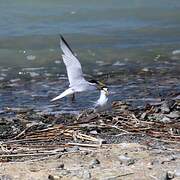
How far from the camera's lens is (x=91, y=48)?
1186 cm

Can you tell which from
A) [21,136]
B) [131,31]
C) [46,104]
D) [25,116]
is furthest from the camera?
[131,31]

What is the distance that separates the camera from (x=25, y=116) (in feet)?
23.2

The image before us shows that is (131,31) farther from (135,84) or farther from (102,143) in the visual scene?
(102,143)

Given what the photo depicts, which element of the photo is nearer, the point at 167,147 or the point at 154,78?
the point at 167,147

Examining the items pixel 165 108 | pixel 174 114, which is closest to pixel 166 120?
Answer: pixel 174 114

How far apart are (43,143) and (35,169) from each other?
29.9 inches

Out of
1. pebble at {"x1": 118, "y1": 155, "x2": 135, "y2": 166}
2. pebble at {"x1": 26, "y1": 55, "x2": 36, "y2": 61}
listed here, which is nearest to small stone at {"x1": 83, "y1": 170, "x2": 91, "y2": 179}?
pebble at {"x1": 118, "y1": 155, "x2": 135, "y2": 166}

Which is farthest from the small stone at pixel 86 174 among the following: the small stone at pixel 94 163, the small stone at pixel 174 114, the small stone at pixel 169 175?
the small stone at pixel 174 114

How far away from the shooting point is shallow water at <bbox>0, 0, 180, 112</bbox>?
8391 mm

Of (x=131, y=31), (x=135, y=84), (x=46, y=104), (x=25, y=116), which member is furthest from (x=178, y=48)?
(x=25, y=116)

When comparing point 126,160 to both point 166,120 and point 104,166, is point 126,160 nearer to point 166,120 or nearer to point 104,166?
point 104,166

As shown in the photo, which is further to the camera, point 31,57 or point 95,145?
point 31,57

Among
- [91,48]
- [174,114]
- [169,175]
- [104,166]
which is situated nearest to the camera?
[169,175]

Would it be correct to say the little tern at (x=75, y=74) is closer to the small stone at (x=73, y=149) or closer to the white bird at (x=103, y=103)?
the white bird at (x=103, y=103)
